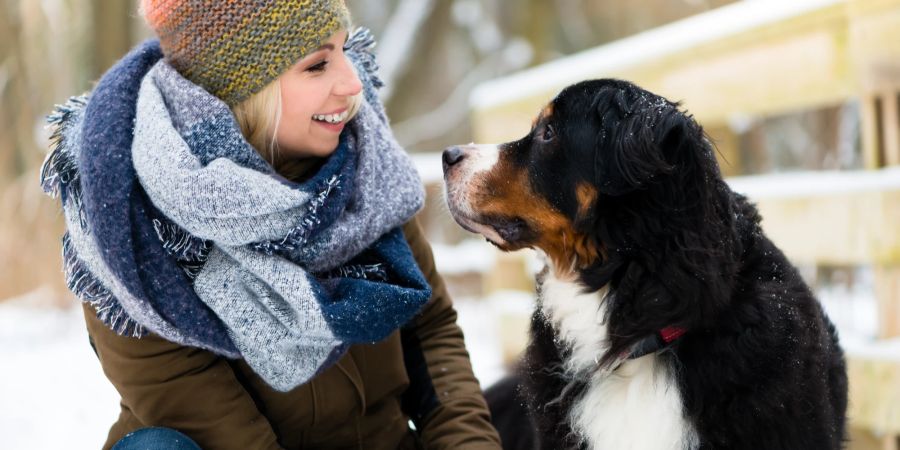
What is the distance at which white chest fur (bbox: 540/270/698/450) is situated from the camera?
1.85 meters

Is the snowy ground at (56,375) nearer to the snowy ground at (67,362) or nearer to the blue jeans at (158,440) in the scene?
the snowy ground at (67,362)

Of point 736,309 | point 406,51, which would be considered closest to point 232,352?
point 736,309

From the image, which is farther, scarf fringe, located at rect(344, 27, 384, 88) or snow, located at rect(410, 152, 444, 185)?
snow, located at rect(410, 152, 444, 185)

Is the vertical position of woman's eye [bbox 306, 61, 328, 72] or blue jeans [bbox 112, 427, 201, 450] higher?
woman's eye [bbox 306, 61, 328, 72]

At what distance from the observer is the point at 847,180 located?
2721 millimetres

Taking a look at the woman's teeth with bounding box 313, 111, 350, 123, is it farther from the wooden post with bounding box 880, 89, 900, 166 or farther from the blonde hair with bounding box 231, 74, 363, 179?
the wooden post with bounding box 880, 89, 900, 166

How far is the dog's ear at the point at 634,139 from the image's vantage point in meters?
1.81

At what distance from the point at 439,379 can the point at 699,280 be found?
2.69ft

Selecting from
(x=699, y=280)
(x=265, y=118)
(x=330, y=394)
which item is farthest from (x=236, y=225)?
(x=699, y=280)

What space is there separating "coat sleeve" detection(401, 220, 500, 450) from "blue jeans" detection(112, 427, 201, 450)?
63 centimetres

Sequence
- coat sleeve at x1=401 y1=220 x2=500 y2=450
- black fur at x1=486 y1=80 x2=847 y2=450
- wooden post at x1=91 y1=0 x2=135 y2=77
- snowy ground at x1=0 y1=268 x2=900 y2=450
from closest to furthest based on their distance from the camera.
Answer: black fur at x1=486 y1=80 x2=847 y2=450
coat sleeve at x1=401 y1=220 x2=500 y2=450
snowy ground at x1=0 y1=268 x2=900 y2=450
wooden post at x1=91 y1=0 x2=135 y2=77

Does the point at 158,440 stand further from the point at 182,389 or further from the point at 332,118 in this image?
the point at 332,118

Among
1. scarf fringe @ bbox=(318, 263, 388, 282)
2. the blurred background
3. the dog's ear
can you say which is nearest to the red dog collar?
the dog's ear

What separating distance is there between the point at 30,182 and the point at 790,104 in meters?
6.14
